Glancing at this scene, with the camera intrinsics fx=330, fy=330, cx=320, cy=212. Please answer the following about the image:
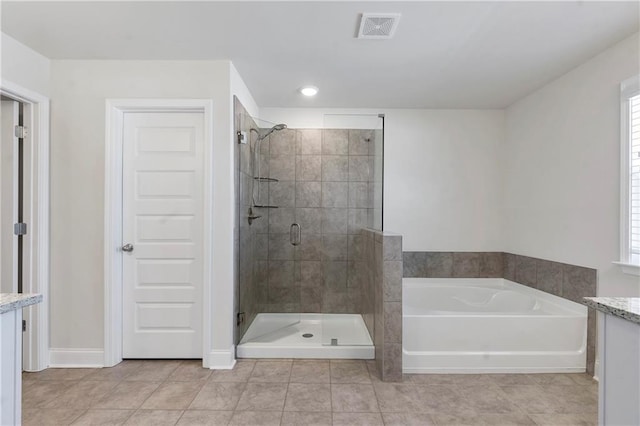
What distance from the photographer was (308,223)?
336 centimetres

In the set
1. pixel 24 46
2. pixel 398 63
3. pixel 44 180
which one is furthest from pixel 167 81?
pixel 398 63

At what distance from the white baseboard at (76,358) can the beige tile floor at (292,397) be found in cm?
6

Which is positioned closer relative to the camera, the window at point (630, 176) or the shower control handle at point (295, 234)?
the window at point (630, 176)

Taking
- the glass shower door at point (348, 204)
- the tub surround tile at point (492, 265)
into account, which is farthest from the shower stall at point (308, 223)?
the tub surround tile at point (492, 265)

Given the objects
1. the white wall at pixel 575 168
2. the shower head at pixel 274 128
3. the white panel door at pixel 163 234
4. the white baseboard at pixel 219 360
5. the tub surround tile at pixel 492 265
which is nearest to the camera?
the white wall at pixel 575 168

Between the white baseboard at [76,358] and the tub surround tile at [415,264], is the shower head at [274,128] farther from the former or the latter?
the white baseboard at [76,358]

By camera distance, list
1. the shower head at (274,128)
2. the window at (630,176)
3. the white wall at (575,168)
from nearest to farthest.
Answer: the window at (630,176), the white wall at (575,168), the shower head at (274,128)

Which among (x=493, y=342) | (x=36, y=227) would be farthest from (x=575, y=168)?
(x=36, y=227)

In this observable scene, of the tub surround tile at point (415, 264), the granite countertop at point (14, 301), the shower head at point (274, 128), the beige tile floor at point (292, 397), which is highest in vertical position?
the shower head at point (274, 128)

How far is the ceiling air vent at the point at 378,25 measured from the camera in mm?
1975

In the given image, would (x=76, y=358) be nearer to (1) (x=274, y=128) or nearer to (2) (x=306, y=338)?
(2) (x=306, y=338)

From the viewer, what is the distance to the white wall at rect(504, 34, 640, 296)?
2.35 meters

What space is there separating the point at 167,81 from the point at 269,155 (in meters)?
1.10

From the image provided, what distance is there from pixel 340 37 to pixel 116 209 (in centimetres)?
216
